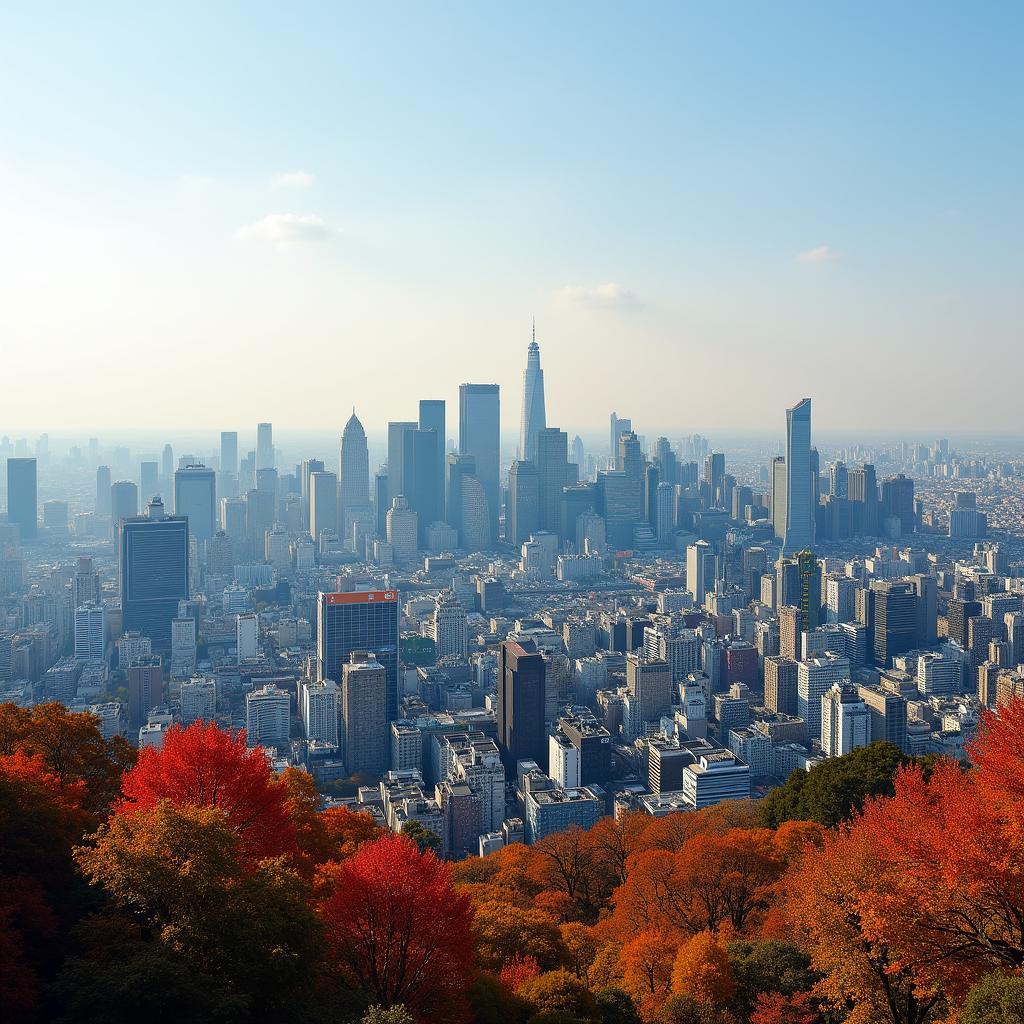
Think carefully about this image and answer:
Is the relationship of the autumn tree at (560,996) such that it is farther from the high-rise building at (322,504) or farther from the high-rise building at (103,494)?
the high-rise building at (103,494)

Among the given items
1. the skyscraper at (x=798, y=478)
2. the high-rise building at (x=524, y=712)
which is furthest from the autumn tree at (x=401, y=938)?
the skyscraper at (x=798, y=478)

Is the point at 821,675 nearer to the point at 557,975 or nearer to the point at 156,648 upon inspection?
the point at 557,975

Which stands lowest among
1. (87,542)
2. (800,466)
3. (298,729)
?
(298,729)

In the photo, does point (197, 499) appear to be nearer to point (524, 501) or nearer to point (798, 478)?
point (524, 501)

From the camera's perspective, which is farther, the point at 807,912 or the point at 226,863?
the point at 807,912

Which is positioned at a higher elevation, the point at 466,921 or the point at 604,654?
the point at 466,921

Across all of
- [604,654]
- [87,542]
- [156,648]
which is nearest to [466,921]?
[604,654]

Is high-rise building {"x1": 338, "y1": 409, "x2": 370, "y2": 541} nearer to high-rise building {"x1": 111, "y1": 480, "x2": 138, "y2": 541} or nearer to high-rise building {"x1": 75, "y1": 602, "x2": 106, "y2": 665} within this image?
high-rise building {"x1": 111, "y1": 480, "x2": 138, "y2": 541}
